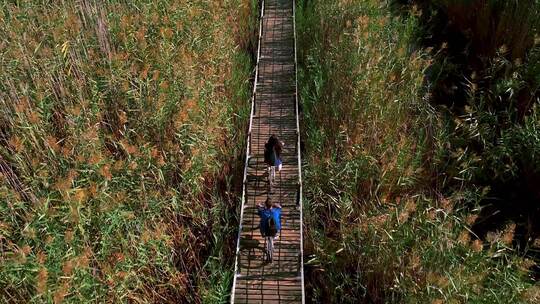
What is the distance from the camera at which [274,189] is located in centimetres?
629

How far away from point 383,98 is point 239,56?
296cm

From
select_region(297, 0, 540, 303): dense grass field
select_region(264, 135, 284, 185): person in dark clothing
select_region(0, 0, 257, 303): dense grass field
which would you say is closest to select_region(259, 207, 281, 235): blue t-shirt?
select_region(0, 0, 257, 303): dense grass field

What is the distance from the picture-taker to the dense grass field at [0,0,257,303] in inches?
159

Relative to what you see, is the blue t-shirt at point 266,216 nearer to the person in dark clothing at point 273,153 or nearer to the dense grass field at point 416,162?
A: the dense grass field at point 416,162

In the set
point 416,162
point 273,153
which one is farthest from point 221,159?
point 416,162

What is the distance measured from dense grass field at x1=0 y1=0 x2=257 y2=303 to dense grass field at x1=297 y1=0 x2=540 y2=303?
53.6 inches

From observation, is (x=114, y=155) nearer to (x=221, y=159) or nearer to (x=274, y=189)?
(x=221, y=159)

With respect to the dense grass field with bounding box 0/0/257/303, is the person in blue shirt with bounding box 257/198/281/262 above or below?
below

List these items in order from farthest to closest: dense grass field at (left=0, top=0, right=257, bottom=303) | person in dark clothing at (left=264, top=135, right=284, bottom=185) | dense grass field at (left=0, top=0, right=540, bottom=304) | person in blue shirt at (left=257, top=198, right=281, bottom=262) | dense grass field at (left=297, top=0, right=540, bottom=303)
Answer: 1. person in dark clothing at (left=264, top=135, right=284, bottom=185)
2. person in blue shirt at (left=257, top=198, right=281, bottom=262)
3. dense grass field at (left=297, top=0, right=540, bottom=303)
4. dense grass field at (left=0, top=0, right=540, bottom=304)
5. dense grass field at (left=0, top=0, right=257, bottom=303)

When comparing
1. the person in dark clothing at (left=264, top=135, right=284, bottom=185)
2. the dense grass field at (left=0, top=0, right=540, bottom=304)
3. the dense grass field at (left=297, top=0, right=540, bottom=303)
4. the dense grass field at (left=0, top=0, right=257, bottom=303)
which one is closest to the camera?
the dense grass field at (left=0, top=0, right=257, bottom=303)

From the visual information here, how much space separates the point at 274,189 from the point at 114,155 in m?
2.18

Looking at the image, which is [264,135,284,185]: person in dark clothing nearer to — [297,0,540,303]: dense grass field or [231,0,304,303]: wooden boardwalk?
[231,0,304,303]: wooden boardwalk

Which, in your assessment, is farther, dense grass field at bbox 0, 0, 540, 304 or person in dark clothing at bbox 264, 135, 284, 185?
person in dark clothing at bbox 264, 135, 284, 185

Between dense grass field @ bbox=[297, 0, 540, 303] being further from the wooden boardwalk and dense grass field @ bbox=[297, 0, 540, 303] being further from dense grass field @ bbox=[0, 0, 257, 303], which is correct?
dense grass field @ bbox=[0, 0, 257, 303]
